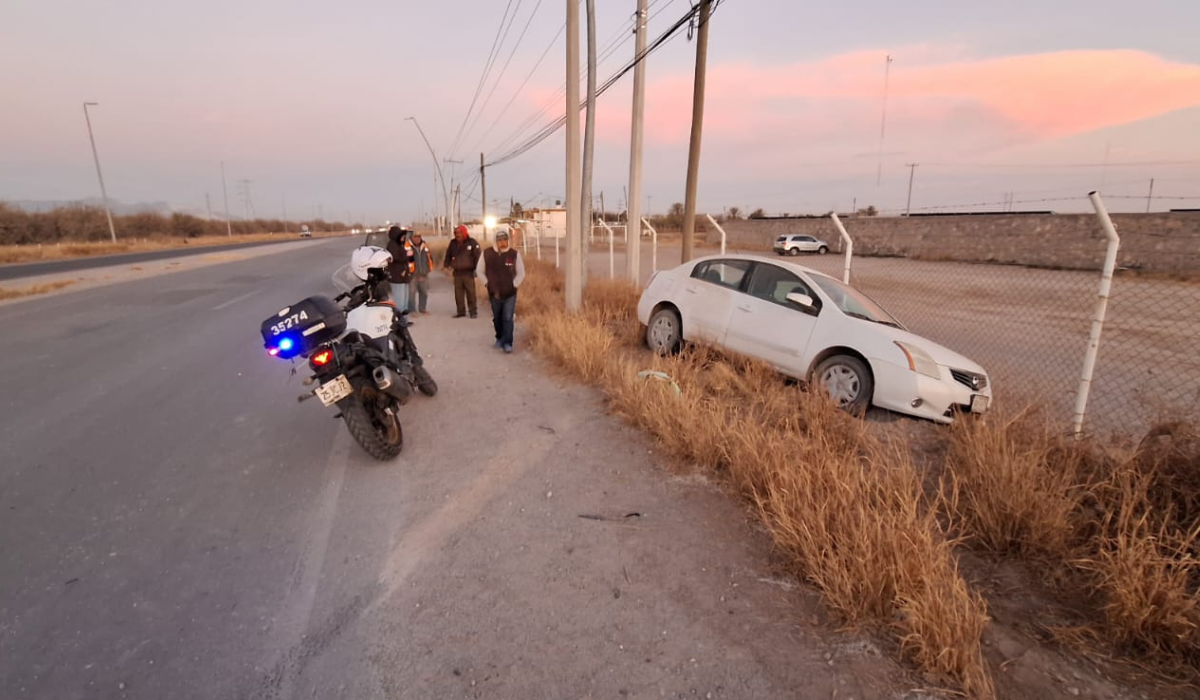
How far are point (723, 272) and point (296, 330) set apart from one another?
15.9 ft

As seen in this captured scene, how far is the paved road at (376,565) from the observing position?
218 centimetres

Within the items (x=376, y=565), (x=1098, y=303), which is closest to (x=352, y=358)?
(x=376, y=565)

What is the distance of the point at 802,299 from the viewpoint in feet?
18.4

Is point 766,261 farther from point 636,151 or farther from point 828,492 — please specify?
point 636,151

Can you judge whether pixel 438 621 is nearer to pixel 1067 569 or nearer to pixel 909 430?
pixel 1067 569

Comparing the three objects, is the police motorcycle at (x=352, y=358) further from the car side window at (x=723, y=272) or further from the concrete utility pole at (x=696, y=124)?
the concrete utility pole at (x=696, y=124)

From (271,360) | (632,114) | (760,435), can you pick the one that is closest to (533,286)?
(632,114)

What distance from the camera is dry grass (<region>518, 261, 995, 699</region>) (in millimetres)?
2189

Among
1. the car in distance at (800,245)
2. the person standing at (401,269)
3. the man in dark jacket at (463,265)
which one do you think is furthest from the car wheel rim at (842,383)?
the car in distance at (800,245)

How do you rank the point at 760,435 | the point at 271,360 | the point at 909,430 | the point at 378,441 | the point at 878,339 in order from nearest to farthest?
the point at 760,435 → the point at 378,441 → the point at 909,430 → the point at 878,339 → the point at 271,360

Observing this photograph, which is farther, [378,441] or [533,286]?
[533,286]

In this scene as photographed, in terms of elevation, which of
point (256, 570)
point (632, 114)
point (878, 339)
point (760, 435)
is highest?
point (632, 114)

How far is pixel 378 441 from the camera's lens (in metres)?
4.07

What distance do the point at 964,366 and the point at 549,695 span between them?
464 centimetres
